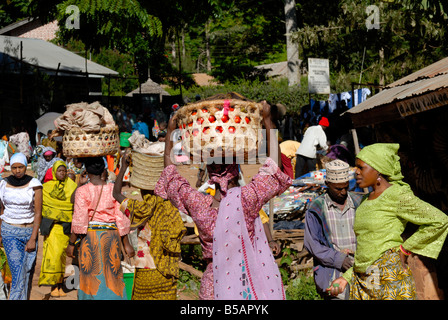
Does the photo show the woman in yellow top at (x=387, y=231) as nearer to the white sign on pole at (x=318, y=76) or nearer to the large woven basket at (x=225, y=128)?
the large woven basket at (x=225, y=128)

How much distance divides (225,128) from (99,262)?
267 centimetres

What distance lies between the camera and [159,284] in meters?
4.85

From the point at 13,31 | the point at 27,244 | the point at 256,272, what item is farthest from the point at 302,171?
the point at 13,31

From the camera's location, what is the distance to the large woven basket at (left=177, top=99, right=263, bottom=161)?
303 centimetres

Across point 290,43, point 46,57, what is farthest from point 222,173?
point 46,57

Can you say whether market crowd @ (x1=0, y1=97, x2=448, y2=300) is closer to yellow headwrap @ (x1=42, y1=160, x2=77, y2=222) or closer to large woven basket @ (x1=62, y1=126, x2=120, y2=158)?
yellow headwrap @ (x1=42, y1=160, x2=77, y2=222)

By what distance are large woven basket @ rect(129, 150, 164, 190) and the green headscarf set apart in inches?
79.2

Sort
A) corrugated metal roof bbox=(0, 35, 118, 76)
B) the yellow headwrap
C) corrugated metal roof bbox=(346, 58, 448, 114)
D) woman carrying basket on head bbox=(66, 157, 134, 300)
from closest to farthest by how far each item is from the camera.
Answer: corrugated metal roof bbox=(346, 58, 448, 114), woman carrying basket on head bbox=(66, 157, 134, 300), the yellow headwrap, corrugated metal roof bbox=(0, 35, 118, 76)

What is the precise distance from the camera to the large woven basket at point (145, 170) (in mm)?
4941

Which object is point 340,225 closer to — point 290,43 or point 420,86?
point 420,86

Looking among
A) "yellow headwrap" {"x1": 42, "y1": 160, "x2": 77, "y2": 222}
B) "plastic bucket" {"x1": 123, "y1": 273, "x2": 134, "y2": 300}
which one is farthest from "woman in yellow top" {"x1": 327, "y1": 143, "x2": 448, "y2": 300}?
"yellow headwrap" {"x1": 42, "y1": 160, "x2": 77, "y2": 222}

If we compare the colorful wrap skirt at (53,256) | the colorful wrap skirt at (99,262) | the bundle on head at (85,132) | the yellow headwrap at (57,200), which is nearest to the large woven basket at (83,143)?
the bundle on head at (85,132)

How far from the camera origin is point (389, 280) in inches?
139
